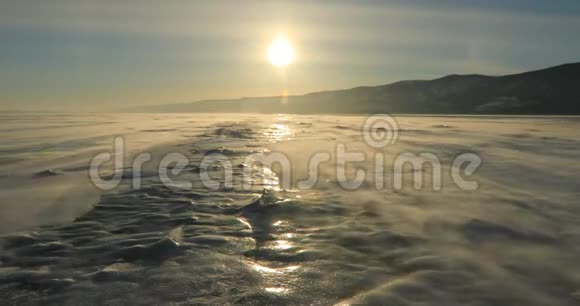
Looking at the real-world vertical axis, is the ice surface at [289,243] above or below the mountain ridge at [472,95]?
below

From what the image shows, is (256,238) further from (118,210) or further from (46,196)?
(46,196)

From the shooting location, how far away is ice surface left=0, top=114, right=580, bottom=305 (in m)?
2.71

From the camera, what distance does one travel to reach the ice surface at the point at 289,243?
271 centimetres

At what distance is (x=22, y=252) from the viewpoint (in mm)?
3373

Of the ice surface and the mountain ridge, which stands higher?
the mountain ridge

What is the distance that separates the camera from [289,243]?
3.72 metres

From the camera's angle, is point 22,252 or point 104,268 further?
point 22,252

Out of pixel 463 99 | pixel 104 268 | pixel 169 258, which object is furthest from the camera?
pixel 463 99

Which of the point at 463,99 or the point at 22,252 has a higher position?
the point at 463,99

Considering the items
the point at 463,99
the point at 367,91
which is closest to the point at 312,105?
the point at 367,91

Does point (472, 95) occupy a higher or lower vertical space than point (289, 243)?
higher

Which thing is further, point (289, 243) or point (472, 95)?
point (472, 95)

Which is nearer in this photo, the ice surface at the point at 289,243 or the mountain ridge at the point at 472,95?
the ice surface at the point at 289,243

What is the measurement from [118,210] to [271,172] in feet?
11.0
